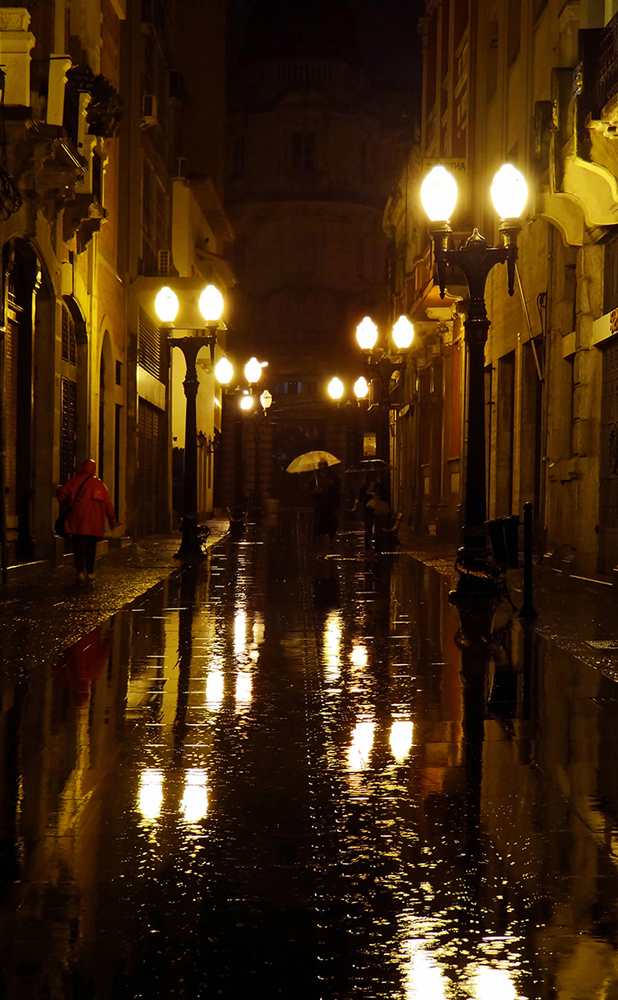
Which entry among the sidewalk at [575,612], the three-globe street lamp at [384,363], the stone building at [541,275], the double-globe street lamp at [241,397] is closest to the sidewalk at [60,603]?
the sidewalk at [575,612]

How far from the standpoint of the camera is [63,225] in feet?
67.2

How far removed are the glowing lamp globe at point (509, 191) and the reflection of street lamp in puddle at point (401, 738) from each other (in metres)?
7.55

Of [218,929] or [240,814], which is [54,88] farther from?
[218,929]

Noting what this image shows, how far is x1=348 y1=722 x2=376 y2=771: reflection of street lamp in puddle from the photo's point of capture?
237 inches

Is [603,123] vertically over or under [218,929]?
over

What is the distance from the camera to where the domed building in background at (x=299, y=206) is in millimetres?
68062

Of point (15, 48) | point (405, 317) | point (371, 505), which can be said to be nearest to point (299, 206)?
point (405, 317)

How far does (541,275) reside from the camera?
21.1 m

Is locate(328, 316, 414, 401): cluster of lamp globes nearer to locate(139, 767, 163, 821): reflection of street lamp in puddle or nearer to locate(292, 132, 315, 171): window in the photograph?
locate(139, 767, 163, 821): reflection of street lamp in puddle

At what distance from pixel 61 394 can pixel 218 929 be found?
1719 cm

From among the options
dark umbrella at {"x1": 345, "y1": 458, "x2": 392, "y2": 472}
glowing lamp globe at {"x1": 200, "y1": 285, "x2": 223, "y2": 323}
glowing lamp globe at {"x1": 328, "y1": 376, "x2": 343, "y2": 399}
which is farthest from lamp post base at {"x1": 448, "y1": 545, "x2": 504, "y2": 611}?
glowing lamp globe at {"x1": 328, "y1": 376, "x2": 343, "y2": 399}

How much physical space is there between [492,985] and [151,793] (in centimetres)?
241

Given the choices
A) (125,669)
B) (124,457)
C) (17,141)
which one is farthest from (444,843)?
(124,457)

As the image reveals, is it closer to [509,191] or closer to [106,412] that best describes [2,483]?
[509,191]
